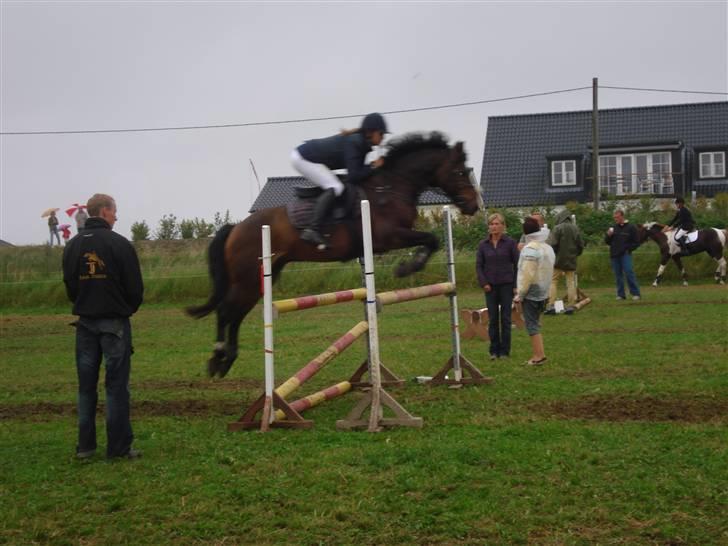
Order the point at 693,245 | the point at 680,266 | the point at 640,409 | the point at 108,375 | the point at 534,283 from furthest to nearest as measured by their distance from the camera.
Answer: the point at 680,266 < the point at 693,245 < the point at 534,283 < the point at 640,409 < the point at 108,375

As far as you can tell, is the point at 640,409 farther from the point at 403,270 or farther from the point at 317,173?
the point at 317,173

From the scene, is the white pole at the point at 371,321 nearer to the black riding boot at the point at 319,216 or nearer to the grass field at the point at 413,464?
the grass field at the point at 413,464

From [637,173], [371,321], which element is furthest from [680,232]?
[637,173]

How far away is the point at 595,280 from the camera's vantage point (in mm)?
25281

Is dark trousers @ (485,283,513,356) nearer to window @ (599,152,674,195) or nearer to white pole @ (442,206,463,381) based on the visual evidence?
white pole @ (442,206,463,381)

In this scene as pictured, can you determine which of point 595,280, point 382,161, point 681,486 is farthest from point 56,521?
point 595,280

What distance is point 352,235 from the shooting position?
8.69m

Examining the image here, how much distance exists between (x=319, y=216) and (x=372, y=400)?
7.02 ft

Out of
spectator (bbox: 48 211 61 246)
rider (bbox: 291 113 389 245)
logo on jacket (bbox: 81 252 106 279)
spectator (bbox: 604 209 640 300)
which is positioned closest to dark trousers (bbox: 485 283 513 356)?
rider (bbox: 291 113 389 245)

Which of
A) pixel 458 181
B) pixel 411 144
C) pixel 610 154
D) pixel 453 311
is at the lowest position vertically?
pixel 453 311

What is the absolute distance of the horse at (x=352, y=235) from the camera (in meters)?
8.69

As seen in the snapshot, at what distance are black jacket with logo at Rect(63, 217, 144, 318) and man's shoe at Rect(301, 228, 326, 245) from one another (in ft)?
8.38

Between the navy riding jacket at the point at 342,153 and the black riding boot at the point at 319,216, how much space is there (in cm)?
34

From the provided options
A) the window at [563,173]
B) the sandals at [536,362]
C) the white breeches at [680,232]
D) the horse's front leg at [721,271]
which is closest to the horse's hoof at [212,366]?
the sandals at [536,362]
